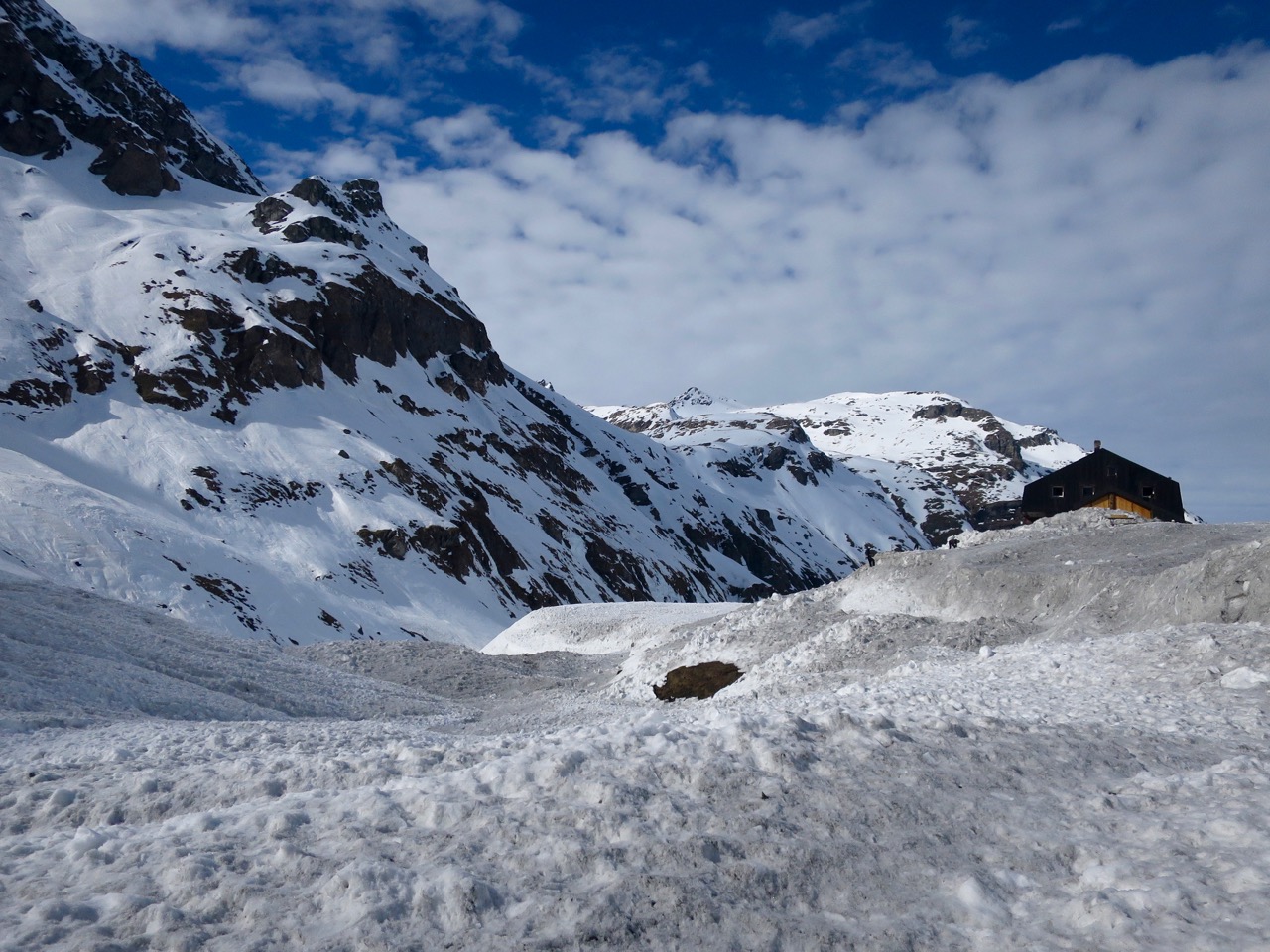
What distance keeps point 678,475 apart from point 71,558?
9793cm

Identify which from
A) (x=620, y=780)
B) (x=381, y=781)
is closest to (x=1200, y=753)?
(x=620, y=780)

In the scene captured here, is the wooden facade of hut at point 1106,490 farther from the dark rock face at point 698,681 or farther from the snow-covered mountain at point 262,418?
the snow-covered mountain at point 262,418

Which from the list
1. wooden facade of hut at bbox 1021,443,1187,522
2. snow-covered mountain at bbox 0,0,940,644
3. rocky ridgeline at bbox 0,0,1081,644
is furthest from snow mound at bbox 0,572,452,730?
wooden facade of hut at bbox 1021,443,1187,522

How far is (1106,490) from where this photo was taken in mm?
44344

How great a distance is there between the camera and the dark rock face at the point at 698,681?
17.9 metres

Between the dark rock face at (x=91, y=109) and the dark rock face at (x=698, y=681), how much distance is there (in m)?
103

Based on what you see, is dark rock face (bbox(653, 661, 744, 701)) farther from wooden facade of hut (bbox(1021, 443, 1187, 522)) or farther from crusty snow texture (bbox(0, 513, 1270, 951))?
wooden facade of hut (bbox(1021, 443, 1187, 522))

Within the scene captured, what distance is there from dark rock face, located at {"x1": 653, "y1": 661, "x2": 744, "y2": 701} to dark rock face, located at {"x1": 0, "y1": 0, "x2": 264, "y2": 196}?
103 meters

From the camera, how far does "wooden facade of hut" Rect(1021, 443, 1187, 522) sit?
1706 inches

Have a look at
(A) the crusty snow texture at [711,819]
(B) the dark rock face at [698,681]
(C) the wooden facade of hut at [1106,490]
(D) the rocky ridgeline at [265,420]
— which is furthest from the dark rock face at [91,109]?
(A) the crusty snow texture at [711,819]

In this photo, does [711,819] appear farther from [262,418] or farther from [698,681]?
[262,418]

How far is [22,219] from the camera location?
76875 mm

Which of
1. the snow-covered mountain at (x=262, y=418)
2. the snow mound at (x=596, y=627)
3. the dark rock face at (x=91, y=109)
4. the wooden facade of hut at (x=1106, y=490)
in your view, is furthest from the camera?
the dark rock face at (x=91, y=109)

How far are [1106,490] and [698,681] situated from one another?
35.4m
